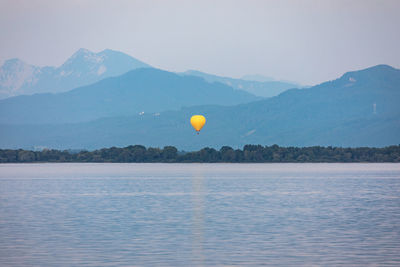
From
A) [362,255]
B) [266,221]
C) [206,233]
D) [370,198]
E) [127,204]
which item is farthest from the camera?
[370,198]

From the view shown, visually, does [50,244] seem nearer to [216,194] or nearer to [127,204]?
[127,204]

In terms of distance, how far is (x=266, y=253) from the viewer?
37594 millimetres

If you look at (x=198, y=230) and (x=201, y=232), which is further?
(x=198, y=230)

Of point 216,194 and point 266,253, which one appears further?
point 216,194

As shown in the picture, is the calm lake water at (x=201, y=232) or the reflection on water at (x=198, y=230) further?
the reflection on water at (x=198, y=230)

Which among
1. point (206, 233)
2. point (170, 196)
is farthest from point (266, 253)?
point (170, 196)

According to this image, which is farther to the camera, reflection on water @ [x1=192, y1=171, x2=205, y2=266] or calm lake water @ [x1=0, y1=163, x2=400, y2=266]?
reflection on water @ [x1=192, y1=171, x2=205, y2=266]

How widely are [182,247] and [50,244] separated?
24.5 ft

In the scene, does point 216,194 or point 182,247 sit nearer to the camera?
point 182,247

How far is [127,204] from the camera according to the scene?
237 ft

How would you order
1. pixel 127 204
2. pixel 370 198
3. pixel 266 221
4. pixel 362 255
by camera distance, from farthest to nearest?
1. pixel 370 198
2. pixel 127 204
3. pixel 266 221
4. pixel 362 255

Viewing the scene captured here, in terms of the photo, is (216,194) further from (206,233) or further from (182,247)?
(182,247)

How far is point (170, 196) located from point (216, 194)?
20.7 ft

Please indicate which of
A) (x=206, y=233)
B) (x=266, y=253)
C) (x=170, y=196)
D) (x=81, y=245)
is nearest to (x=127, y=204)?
(x=170, y=196)
